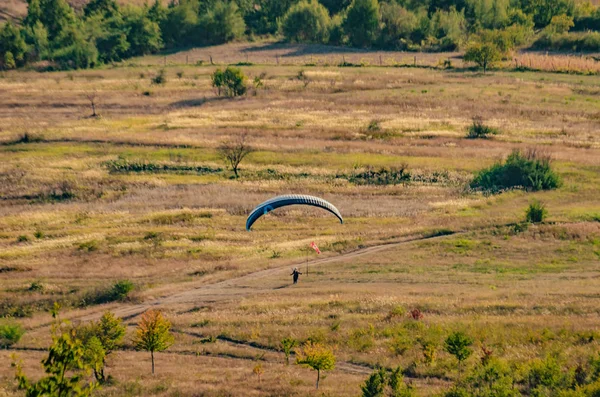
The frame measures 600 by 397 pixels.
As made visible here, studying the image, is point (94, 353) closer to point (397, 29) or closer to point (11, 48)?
Answer: point (11, 48)

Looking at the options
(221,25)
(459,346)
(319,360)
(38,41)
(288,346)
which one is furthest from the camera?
(221,25)

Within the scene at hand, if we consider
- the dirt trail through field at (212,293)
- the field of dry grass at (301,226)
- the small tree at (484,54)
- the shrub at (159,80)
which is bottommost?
the dirt trail through field at (212,293)

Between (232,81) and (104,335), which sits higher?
(232,81)

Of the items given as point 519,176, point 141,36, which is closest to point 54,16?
point 141,36

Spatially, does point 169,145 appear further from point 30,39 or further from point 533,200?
point 30,39

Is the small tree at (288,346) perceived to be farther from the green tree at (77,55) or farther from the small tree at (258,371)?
the green tree at (77,55)

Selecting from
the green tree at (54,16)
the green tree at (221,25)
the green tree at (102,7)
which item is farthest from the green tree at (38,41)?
the green tree at (221,25)

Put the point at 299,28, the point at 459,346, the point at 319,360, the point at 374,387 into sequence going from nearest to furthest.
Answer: the point at 374,387
the point at 319,360
the point at 459,346
the point at 299,28
